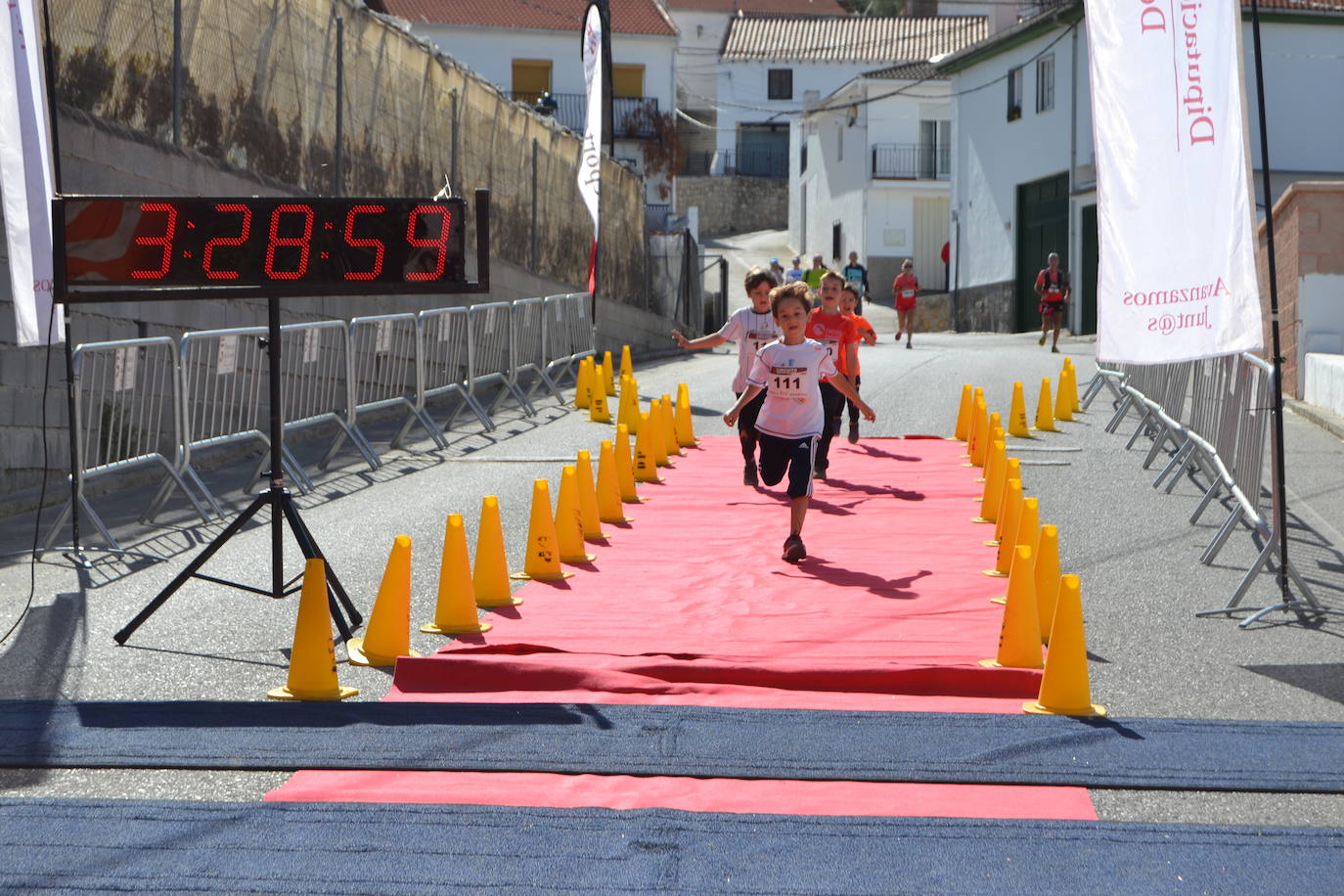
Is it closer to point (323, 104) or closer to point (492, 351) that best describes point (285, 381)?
point (492, 351)

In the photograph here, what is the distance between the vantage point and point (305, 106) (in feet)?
58.9

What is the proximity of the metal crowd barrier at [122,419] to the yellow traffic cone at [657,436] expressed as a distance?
4.02 metres

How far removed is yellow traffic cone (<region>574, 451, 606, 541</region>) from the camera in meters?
10.2

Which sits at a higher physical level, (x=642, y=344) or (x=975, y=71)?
(x=975, y=71)

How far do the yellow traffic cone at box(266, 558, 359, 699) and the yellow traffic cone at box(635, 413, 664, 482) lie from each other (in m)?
6.64

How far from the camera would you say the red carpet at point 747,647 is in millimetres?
5199

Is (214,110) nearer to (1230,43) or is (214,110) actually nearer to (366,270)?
(366,270)

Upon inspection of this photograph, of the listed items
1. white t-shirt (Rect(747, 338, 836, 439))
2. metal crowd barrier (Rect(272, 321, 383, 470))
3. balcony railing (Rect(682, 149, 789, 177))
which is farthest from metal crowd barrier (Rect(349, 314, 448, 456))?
balcony railing (Rect(682, 149, 789, 177))

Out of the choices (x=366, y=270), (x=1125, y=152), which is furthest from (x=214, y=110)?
(x=1125, y=152)

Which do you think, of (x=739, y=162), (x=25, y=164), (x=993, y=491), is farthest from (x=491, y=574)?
(x=739, y=162)

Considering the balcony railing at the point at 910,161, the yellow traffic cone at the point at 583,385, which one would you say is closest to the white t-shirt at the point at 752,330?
the yellow traffic cone at the point at 583,385

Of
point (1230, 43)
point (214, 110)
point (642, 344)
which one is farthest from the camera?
point (642, 344)

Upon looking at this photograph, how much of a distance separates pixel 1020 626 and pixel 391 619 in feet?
9.13

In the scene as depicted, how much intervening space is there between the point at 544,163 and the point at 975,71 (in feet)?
60.4
